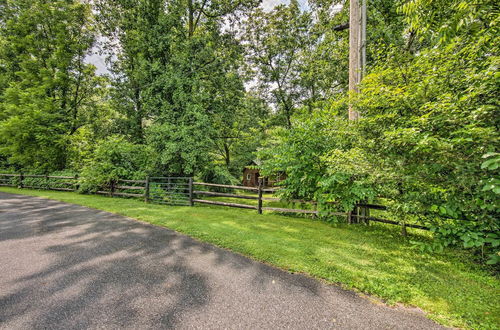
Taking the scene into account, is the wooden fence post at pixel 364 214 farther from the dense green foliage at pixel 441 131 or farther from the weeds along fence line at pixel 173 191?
the dense green foliage at pixel 441 131

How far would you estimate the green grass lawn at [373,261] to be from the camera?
2.38m

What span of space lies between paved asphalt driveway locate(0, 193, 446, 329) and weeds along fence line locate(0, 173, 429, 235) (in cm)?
214

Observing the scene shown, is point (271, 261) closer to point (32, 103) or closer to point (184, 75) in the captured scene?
point (184, 75)

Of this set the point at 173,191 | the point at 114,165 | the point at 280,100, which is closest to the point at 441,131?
the point at 173,191

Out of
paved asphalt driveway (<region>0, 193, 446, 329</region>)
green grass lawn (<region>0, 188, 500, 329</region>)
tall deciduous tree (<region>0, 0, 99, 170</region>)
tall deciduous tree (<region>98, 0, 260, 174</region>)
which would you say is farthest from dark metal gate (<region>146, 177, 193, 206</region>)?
tall deciduous tree (<region>0, 0, 99, 170</region>)

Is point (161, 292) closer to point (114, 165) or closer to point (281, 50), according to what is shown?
point (114, 165)

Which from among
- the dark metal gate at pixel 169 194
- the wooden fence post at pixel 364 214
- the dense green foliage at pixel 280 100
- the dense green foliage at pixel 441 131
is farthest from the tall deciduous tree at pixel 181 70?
the dense green foliage at pixel 441 131

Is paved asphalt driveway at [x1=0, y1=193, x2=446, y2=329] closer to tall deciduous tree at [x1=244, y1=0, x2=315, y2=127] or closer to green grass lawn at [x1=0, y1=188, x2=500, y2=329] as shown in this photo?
green grass lawn at [x1=0, y1=188, x2=500, y2=329]

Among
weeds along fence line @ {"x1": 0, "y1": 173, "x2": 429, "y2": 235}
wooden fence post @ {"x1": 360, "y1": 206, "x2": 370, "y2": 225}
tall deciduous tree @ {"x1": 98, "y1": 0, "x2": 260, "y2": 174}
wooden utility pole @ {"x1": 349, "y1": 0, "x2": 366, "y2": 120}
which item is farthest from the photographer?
tall deciduous tree @ {"x1": 98, "y1": 0, "x2": 260, "y2": 174}

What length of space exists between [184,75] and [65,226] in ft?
29.5

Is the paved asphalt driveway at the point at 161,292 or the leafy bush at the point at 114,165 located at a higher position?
the leafy bush at the point at 114,165

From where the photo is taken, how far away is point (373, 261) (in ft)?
11.3

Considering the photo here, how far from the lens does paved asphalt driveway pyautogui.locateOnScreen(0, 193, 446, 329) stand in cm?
211

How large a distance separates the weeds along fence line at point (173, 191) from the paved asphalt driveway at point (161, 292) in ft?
7.02
